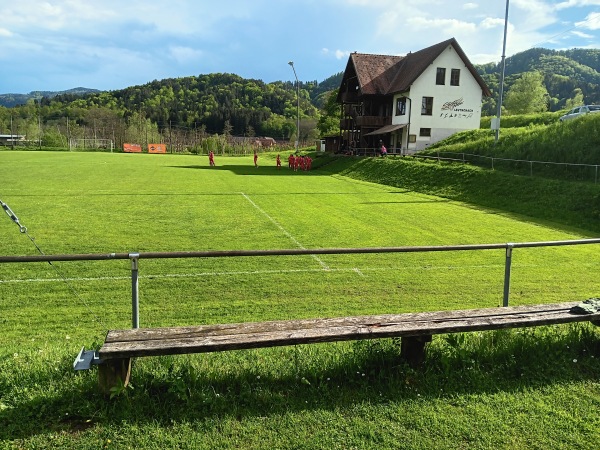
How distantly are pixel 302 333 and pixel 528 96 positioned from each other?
73609 millimetres

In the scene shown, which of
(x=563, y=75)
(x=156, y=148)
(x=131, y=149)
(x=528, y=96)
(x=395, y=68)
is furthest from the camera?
(x=563, y=75)

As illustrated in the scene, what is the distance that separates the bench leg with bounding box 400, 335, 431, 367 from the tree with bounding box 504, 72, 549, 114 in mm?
71850

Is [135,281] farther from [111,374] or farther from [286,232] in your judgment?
[286,232]

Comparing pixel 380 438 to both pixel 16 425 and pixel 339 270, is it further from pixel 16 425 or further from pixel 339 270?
pixel 339 270

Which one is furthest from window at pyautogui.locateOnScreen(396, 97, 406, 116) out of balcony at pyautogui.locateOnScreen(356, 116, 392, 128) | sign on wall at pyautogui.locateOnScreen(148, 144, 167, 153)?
sign on wall at pyautogui.locateOnScreen(148, 144, 167, 153)

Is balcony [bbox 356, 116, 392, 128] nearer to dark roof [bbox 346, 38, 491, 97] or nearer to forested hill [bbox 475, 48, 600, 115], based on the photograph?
dark roof [bbox 346, 38, 491, 97]

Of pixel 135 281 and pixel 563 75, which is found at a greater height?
pixel 563 75

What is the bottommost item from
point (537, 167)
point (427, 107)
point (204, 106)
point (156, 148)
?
point (537, 167)

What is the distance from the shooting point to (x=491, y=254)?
12250mm

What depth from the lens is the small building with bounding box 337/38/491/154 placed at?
45.7m

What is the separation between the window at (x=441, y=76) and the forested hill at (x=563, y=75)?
48.3 meters

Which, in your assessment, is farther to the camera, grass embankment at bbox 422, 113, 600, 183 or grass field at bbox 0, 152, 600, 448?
grass embankment at bbox 422, 113, 600, 183

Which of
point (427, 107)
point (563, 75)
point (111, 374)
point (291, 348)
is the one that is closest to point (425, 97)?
point (427, 107)

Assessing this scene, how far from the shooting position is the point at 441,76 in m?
46.3
